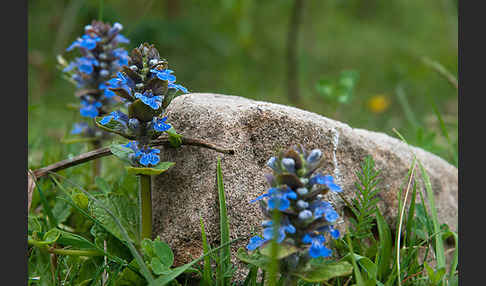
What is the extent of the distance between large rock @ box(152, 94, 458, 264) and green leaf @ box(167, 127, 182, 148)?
3.8 inches

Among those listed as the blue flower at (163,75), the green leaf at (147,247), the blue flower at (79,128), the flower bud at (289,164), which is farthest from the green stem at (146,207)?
the blue flower at (79,128)

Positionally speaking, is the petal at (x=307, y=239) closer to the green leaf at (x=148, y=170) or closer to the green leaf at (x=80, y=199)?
the green leaf at (x=148, y=170)

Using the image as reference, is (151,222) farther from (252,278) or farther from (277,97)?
(277,97)

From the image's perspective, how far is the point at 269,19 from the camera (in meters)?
6.53

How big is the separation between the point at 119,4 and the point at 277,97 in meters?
2.39

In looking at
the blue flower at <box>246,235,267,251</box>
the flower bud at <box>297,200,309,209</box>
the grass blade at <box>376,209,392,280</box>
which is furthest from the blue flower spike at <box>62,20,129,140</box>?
the grass blade at <box>376,209,392,280</box>

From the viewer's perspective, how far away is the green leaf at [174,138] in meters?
1.90

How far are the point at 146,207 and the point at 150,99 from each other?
457 mm

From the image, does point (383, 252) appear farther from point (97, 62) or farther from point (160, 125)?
point (97, 62)

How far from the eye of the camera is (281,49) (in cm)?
658

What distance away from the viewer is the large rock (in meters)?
1.91

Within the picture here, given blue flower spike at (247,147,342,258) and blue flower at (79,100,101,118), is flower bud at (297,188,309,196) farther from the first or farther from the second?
blue flower at (79,100,101,118)

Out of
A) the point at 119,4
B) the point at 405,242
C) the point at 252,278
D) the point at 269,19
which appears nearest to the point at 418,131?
the point at 405,242

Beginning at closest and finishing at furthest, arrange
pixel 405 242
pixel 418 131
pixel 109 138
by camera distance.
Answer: pixel 405 242, pixel 109 138, pixel 418 131
